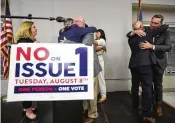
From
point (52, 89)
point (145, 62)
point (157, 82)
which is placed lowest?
point (157, 82)

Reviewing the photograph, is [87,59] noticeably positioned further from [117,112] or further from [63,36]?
[117,112]

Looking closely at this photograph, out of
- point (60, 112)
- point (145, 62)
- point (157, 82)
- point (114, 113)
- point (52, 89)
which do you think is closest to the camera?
point (52, 89)

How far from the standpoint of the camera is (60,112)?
2039 millimetres

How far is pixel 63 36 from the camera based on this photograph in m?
2.03

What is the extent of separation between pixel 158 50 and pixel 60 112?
1502 mm

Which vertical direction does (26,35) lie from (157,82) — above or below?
above

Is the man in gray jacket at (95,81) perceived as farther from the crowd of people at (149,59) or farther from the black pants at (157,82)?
the black pants at (157,82)

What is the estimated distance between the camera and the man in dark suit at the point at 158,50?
2.19 meters


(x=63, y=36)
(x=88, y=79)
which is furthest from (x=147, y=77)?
(x=63, y=36)

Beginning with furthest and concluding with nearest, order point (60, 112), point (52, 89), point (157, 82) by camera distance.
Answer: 1. point (157, 82)
2. point (60, 112)
3. point (52, 89)

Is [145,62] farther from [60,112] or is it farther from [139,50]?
[60,112]

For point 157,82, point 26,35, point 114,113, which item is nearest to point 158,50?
point 157,82

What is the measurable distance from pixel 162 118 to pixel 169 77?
1.93 meters

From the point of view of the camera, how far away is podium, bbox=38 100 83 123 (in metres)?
1.86
